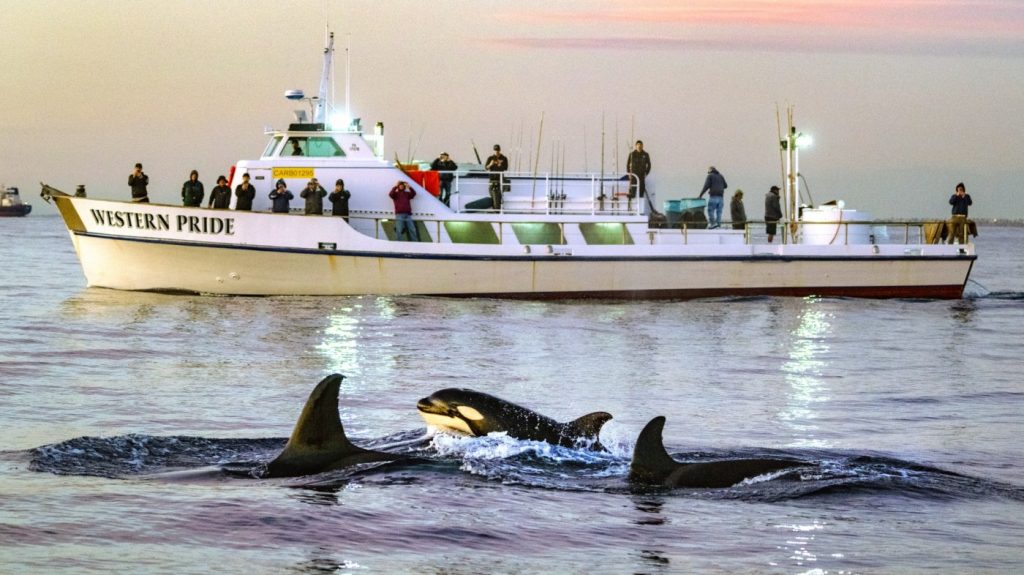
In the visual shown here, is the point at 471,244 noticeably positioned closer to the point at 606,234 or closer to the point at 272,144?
the point at 606,234

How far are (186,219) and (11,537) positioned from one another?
2467 cm

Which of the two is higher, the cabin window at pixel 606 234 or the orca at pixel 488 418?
the cabin window at pixel 606 234

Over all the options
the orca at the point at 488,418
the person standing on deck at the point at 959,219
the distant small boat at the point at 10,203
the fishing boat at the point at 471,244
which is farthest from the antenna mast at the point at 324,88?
the distant small boat at the point at 10,203

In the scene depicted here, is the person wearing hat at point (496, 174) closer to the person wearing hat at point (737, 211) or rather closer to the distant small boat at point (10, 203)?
the person wearing hat at point (737, 211)

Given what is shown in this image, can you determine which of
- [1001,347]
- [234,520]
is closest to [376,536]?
[234,520]

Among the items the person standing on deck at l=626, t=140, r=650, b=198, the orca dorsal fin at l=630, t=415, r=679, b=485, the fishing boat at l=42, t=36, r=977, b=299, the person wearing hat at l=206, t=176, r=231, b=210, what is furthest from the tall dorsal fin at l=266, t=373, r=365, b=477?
the person standing on deck at l=626, t=140, r=650, b=198

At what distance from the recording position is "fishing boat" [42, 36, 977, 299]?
34.7 meters

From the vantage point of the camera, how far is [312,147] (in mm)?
36156

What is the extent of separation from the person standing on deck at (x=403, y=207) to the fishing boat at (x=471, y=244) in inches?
10.2

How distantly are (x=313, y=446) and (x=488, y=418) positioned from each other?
1.50 metres

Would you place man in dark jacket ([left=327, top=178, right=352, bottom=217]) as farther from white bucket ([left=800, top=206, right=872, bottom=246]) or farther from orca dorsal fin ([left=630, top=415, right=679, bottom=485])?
orca dorsal fin ([left=630, top=415, right=679, bottom=485])

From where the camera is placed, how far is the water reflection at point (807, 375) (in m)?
17.0

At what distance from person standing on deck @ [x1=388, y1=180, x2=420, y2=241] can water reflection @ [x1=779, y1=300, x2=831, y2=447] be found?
960cm

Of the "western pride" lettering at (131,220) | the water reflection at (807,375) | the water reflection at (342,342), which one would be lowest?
the water reflection at (807,375)
